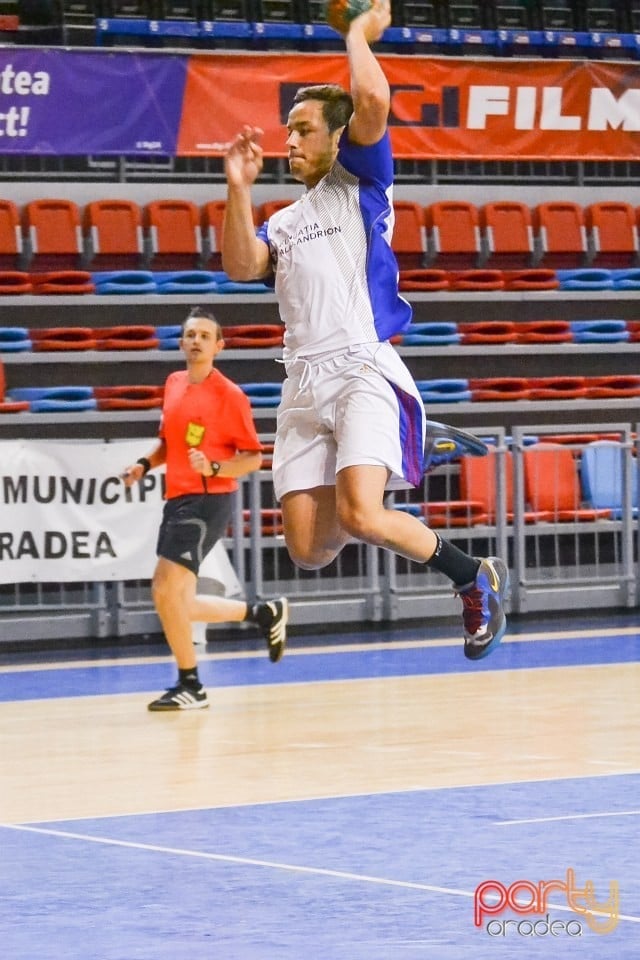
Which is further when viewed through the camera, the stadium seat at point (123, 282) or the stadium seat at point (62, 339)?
the stadium seat at point (123, 282)

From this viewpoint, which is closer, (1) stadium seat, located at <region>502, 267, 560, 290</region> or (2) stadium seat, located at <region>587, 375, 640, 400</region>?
(2) stadium seat, located at <region>587, 375, 640, 400</region>

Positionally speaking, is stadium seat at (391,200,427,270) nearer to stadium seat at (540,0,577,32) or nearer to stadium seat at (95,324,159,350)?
stadium seat at (95,324,159,350)

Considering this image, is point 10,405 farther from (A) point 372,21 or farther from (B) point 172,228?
(A) point 372,21

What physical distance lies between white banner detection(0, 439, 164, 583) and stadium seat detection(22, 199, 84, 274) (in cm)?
422

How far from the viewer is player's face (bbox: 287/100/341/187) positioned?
5727 millimetres

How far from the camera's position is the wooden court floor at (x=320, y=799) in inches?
179

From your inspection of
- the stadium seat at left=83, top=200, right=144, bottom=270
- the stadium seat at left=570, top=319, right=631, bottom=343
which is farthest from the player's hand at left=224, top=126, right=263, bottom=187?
the stadium seat at left=570, top=319, right=631, bottom=343

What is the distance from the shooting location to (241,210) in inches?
224

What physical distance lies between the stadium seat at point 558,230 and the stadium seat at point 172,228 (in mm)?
3792

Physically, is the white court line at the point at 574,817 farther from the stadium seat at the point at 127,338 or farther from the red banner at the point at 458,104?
the red banner at the point at 458,104

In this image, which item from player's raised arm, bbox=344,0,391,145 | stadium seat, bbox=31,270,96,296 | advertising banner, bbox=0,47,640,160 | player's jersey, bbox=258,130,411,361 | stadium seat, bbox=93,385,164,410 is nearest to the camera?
player's raised arm, bbox=344,0,391,145

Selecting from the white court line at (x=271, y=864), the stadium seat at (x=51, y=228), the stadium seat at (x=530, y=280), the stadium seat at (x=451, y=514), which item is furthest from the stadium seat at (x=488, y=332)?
the white court line at (x=271, y=864)

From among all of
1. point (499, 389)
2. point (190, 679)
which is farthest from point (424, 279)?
point (190, 679)

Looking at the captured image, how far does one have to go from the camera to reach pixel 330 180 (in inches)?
234
